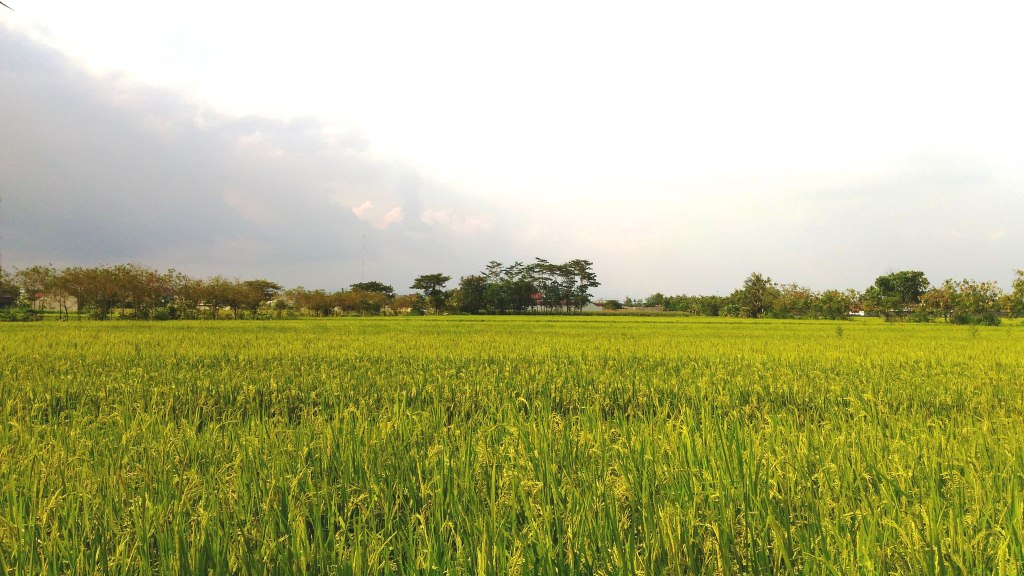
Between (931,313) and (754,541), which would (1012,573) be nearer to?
(754,541)

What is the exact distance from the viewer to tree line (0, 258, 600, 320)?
43656 millimetres

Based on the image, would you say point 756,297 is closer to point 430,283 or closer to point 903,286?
point 903,286

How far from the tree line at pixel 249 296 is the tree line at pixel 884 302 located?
99.4 feet

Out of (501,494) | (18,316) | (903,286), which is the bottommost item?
(501,494)

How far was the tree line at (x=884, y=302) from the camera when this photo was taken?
41500 mm

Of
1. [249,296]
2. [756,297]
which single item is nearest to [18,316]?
[249,296]

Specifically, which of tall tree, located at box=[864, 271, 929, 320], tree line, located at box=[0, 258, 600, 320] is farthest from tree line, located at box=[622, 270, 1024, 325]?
tree line, located at box=[0, 258, 600, 320]

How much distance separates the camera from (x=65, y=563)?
187cm

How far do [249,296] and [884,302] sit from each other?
258 ft

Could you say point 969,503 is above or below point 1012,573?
below

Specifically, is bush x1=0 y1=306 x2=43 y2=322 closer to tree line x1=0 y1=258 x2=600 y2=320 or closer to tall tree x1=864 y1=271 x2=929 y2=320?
tree line x1=0 y1=258 x2=600 y2=320

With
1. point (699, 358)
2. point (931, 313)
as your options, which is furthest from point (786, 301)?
point (699, 358)

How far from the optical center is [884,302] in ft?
171

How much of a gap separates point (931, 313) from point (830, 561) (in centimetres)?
5888
